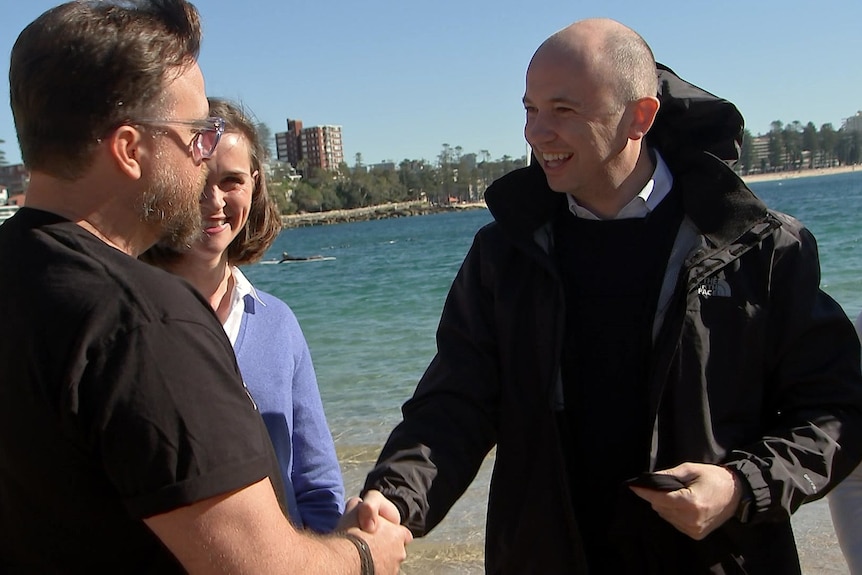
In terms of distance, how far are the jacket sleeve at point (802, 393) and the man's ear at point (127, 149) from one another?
5.60 ft

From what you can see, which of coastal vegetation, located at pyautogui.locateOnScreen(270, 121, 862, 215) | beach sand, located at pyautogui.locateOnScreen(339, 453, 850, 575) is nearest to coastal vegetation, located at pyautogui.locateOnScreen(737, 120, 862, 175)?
coastal vegetation, located at pyautogui.locateOnScreen(270, 121, 862, 215)

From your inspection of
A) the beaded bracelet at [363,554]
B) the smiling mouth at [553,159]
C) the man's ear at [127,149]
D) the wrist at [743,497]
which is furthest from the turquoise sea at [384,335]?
the man's ear at [127,149]

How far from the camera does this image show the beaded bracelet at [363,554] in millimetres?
1843

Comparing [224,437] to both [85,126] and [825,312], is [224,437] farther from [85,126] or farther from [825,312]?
[825,312]

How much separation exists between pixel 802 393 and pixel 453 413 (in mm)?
1019

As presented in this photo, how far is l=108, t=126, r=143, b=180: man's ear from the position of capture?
1.68 meters

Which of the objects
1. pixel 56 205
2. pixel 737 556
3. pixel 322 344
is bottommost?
pixel 322 344

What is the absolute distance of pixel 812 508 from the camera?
5.29 meters

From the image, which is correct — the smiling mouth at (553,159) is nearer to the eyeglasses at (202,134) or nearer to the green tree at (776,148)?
the eyeglasses at (202,134)

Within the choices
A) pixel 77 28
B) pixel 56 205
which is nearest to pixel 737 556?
pixel 56 205

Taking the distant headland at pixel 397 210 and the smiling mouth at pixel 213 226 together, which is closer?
the smiling mouth at pixel 213 226

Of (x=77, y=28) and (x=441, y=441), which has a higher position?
(x=77, y=28)

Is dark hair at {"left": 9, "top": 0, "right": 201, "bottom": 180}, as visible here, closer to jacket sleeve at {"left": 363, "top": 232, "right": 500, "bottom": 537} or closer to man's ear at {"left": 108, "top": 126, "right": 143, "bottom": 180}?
man's ear at {"left": 108, "top": 126, "right": 143, "bottom": 180}

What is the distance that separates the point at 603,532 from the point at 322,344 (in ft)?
44.1
